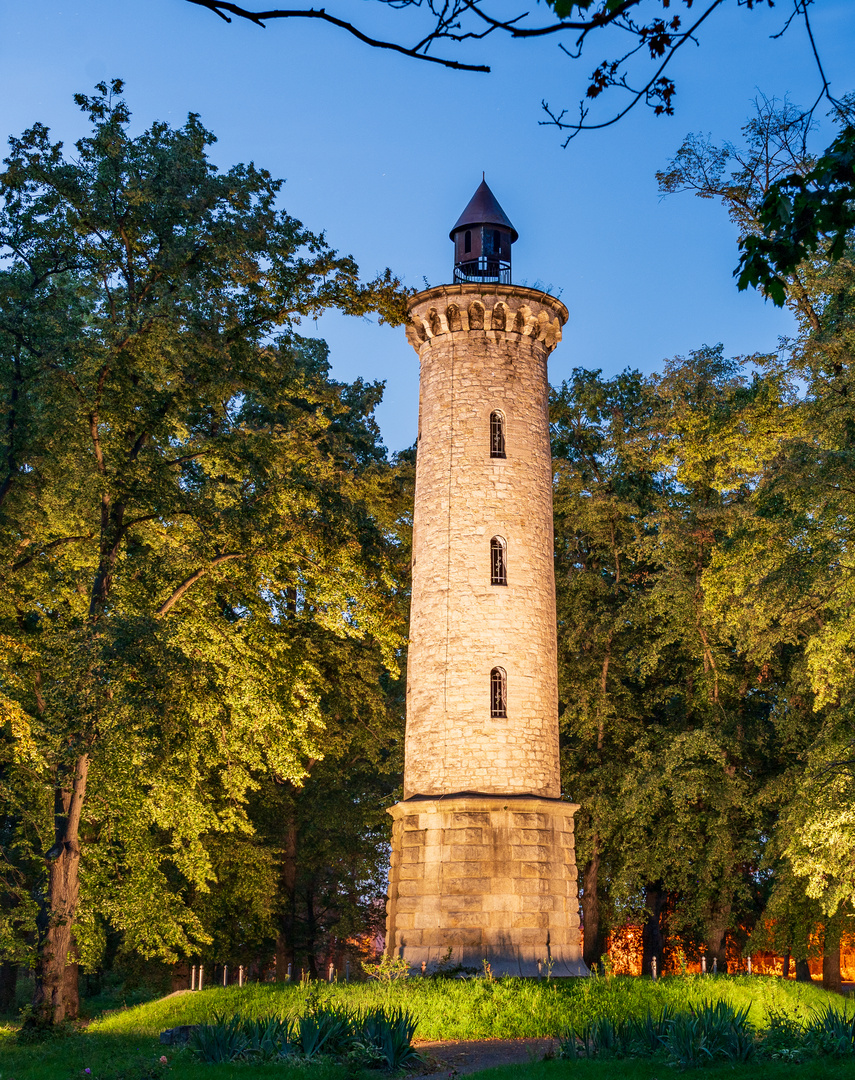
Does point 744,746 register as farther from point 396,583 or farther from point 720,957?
point 396,583

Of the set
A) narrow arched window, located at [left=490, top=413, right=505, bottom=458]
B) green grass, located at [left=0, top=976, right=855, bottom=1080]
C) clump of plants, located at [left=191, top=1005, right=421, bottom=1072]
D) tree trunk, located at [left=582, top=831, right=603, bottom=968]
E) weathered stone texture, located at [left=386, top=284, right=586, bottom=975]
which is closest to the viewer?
green grass, located at [left=0, top=976, right=855, bottom=1080]

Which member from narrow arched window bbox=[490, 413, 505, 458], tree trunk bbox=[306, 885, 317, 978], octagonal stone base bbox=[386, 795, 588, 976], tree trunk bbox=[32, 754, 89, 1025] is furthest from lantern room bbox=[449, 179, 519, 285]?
tree trunk bbox=[306, 885, 317, 978]

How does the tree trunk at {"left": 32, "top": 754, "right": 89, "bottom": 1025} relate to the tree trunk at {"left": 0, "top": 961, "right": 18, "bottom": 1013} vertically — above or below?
above

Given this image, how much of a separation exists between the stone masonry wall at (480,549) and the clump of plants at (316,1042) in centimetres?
874

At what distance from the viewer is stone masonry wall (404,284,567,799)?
67.9ft

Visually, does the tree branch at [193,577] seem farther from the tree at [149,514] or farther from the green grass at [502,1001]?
the green grass at [502,1001]

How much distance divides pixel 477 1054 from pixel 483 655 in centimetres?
888

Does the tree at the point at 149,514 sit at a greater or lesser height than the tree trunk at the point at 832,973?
greater

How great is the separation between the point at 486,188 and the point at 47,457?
43.4 feet

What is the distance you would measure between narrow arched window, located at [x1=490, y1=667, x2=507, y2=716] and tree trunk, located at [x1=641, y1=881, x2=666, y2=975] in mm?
9607

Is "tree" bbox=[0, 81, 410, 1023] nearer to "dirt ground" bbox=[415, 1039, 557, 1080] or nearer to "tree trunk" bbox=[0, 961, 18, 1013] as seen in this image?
"dirt ground" bbox=[415, 1039, 557, 1080]

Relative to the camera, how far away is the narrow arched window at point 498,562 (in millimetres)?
21750

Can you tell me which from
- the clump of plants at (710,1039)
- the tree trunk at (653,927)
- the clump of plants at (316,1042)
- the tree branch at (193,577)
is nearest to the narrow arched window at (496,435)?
the tree branch at (193,577)

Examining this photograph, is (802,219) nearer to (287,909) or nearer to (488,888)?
(488,888)
